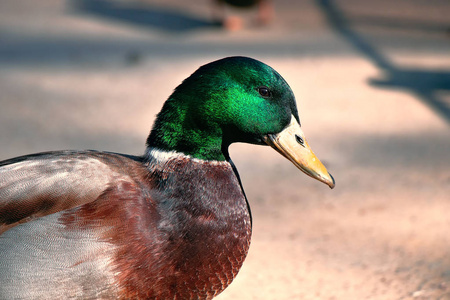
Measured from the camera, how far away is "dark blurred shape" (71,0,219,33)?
22.5ft

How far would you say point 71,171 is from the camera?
213cm

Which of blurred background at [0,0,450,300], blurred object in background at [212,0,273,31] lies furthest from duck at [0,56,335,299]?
blurred object in background at [212,0,273,31]

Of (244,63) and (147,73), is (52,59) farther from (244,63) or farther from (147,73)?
(244,63)

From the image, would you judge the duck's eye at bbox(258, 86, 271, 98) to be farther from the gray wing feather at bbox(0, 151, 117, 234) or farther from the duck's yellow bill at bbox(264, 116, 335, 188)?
the gray wing feather at bbox(0, 151, 117, 234)

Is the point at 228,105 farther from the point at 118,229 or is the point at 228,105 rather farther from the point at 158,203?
the point at 118,229

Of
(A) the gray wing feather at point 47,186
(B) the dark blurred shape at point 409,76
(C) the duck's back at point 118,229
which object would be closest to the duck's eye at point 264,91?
(C) the duck's back at point 118,229

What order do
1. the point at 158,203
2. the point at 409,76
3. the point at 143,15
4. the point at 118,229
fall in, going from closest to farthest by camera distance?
the point at 118,229 < the point at 158,203 < the point at 409,76 < the point at 143,15

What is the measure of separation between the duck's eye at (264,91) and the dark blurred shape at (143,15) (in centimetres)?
465

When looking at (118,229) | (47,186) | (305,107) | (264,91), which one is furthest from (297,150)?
(305,107)

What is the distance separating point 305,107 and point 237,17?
228 cm

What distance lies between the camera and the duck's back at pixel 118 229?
78.6 inches

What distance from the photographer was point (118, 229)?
6.63ft

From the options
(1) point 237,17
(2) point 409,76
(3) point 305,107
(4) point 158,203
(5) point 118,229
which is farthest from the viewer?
(1) point 237,17

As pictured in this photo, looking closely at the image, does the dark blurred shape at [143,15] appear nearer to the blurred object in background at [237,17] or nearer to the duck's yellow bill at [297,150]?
the blurred object in background at [237,17]
